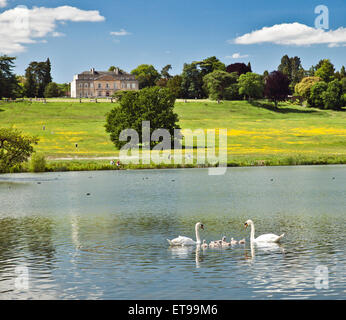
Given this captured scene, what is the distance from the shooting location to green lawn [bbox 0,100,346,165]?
311ft

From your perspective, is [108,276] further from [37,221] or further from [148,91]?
[148,91]

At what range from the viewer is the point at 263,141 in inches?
4417

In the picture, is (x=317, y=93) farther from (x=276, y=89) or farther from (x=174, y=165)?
(x=174, y=165)

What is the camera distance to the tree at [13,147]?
7256cm

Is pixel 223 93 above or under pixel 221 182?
above

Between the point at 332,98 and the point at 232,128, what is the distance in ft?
223

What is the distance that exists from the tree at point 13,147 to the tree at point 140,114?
33869 mm

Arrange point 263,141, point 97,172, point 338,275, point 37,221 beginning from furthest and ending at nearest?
point 263,141 < point 97,172 < point 37,221 < point 338,275

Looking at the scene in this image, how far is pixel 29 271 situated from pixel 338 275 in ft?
39.5
